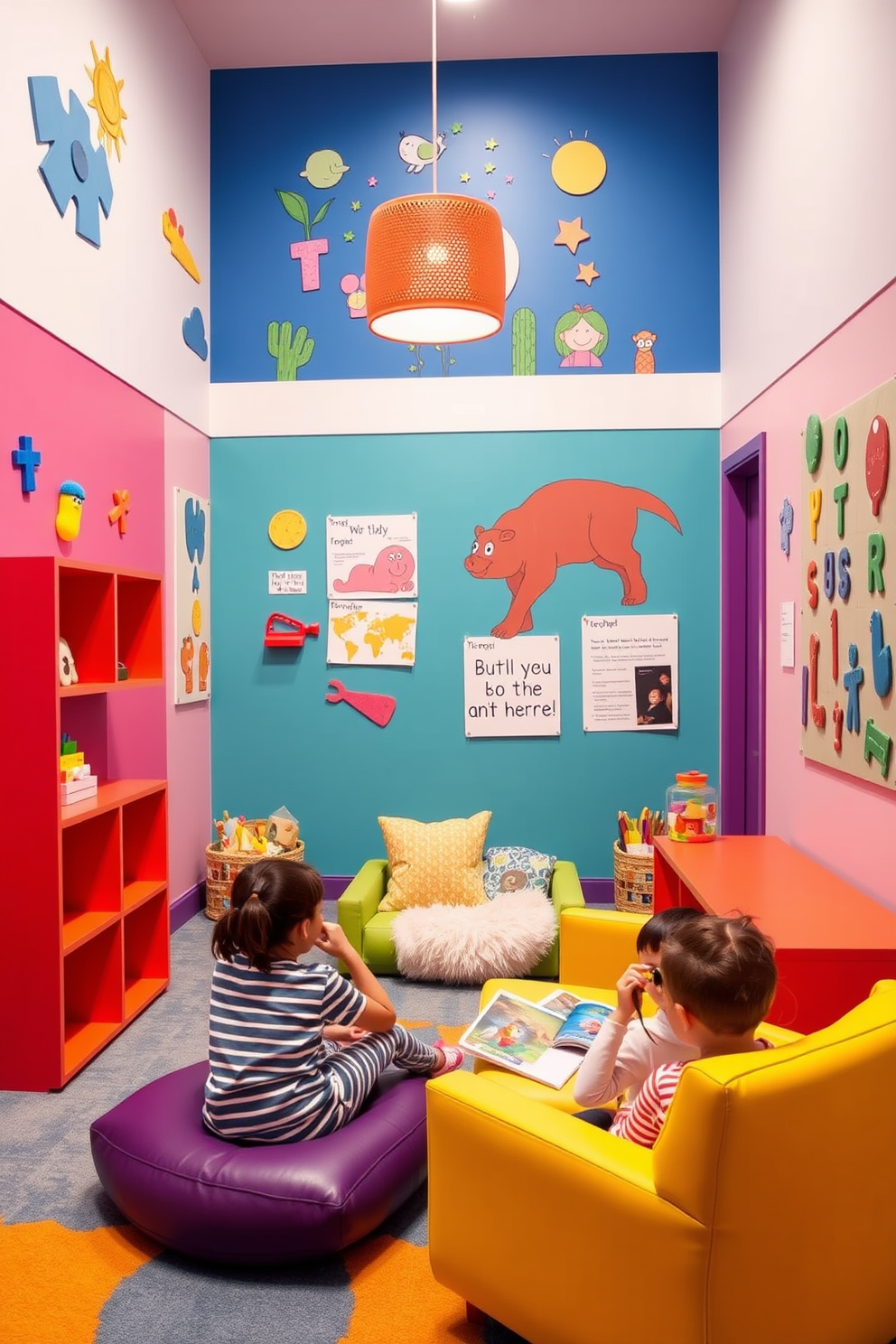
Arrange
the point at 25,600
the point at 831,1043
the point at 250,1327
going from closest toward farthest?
the point at 831,1043
the point at 250,1327
the point at 25,600

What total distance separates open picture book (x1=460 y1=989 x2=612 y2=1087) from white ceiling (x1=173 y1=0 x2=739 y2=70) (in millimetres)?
4379

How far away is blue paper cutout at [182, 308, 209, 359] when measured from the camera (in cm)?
486

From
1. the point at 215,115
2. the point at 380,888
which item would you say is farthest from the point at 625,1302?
the point at 215,115

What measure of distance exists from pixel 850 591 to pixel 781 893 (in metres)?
0.94

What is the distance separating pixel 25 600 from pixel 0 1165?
150cm

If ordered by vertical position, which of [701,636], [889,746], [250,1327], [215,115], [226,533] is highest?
[215,115]

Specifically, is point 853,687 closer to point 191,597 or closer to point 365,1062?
point 365,1062

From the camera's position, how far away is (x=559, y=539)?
5.10 m

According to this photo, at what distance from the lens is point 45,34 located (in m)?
3.38

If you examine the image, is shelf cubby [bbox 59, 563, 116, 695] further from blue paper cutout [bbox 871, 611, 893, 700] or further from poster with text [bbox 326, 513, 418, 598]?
blue paper cutout [bbox 871, 611, 893, 700]

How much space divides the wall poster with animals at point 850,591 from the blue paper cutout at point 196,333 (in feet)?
9.46

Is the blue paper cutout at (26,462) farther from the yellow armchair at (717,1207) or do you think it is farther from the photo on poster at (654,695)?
the photo on poster at (654,695)

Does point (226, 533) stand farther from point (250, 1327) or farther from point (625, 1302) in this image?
point (625, 1302)

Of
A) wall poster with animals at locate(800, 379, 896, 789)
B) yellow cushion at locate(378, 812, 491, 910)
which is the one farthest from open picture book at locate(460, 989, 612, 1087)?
yellow cushion at locate(378, 812, 491, 910)
